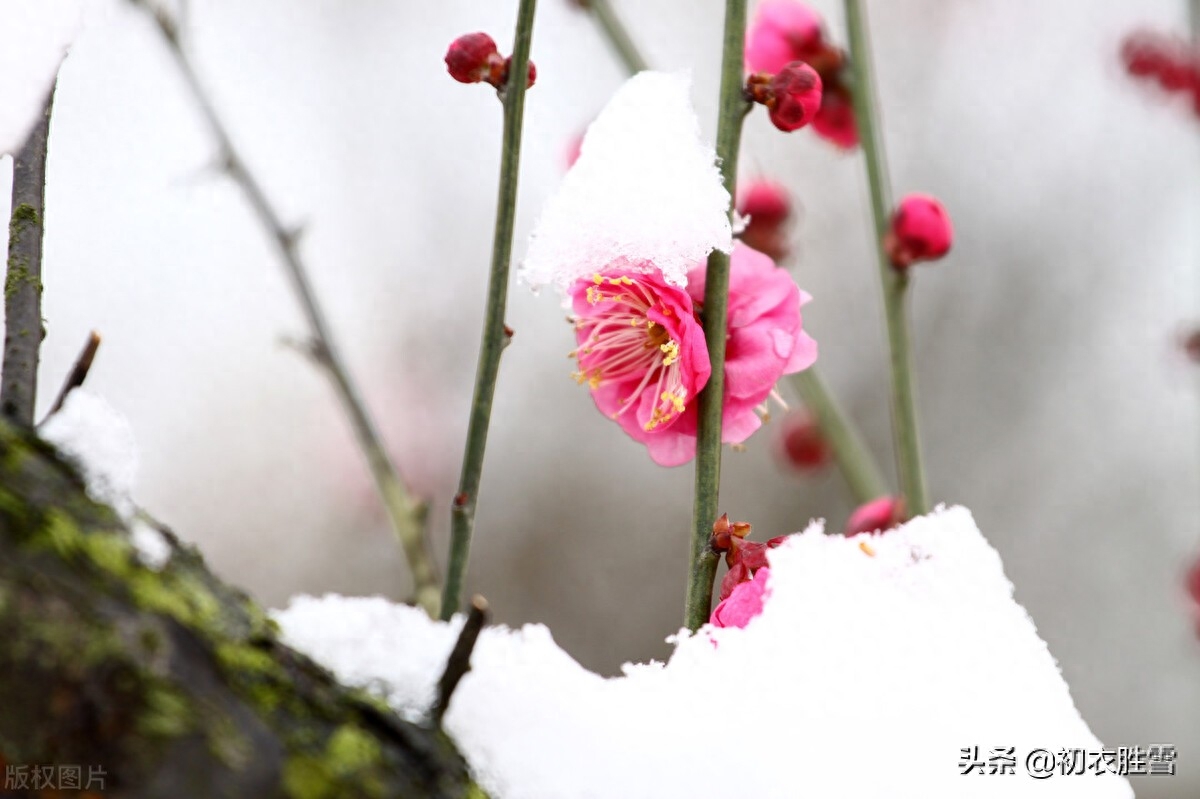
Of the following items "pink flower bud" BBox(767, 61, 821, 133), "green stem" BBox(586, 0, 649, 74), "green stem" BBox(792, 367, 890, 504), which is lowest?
"pink flower bud" BBox(767, 61, 821, 133)

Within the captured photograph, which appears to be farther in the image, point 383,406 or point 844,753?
point 383,406

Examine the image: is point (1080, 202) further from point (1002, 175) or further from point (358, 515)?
point (358, 515)

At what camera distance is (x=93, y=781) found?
0.22m

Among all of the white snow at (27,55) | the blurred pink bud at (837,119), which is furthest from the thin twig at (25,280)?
the blurred pink bud at (837,119)

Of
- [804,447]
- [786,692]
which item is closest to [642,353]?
[786,692]

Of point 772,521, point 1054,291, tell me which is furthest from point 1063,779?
point 1054,291

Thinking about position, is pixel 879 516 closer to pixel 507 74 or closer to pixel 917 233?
pixel 917 233

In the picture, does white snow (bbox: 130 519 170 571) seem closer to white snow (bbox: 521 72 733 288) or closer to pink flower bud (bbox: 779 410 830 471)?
white snow (bbox: 521 72 733 288)

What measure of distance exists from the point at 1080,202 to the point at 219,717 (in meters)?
2.50

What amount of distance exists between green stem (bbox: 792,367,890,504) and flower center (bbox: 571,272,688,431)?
1.12ft

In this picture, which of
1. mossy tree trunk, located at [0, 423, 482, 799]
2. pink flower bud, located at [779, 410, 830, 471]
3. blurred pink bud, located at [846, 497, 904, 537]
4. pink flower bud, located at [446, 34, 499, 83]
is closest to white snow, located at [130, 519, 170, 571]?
mossy tree trunk, located at [0, 423, 482, 799]

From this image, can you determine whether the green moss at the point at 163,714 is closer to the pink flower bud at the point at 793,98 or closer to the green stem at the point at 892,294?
the pink flower bud at the point at 793,98

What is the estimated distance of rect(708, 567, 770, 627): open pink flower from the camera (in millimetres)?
344

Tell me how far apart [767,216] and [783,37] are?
0.55 ft
